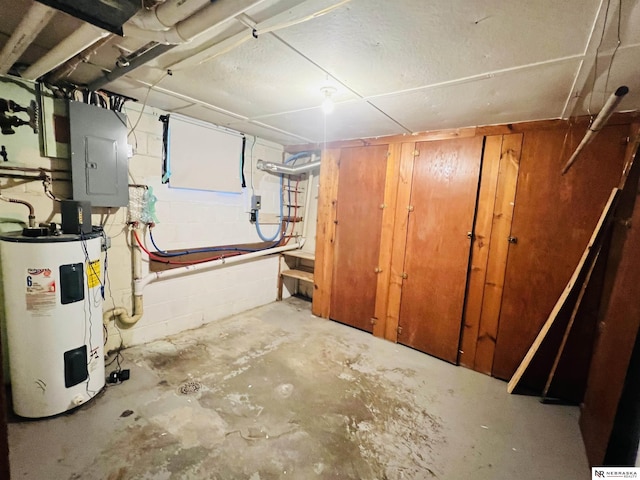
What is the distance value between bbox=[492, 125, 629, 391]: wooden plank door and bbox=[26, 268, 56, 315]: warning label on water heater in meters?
3.35

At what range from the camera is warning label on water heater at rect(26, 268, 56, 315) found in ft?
5.51

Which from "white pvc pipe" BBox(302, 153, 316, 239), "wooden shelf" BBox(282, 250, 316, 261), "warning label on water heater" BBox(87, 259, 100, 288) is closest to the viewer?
"warning label on water heater" BBox(87, 259, 100, 288)

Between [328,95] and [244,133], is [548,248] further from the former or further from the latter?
[244,133]

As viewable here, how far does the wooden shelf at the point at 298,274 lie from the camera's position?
12.9 ft

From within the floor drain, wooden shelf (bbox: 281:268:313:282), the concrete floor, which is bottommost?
the concrete floor

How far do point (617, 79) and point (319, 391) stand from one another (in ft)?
8.97

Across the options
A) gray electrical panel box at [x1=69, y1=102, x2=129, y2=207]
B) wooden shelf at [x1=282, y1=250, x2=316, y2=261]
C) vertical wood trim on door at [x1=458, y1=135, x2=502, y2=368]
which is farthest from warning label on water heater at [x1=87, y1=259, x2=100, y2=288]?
vertical wood trim on door at [x1=458, y1=135, x2=502, y2=368]

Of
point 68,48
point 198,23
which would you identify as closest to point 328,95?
point 198,23

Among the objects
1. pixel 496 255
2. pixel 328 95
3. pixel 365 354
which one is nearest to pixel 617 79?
pixel 496 255

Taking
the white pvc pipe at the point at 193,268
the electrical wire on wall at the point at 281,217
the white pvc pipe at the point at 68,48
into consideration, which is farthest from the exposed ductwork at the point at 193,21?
the electrical wire on wall at the point at 281,217

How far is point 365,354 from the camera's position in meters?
2.87

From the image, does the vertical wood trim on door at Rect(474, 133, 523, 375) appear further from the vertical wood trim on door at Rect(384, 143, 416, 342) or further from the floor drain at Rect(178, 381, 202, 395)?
the floor drain at Rect(178, 381, 202, 395)

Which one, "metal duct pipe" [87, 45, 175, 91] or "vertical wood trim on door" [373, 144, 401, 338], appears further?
"vertical wood trim on door" [373, 144, 401, 338]

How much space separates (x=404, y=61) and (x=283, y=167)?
96.2 inches
